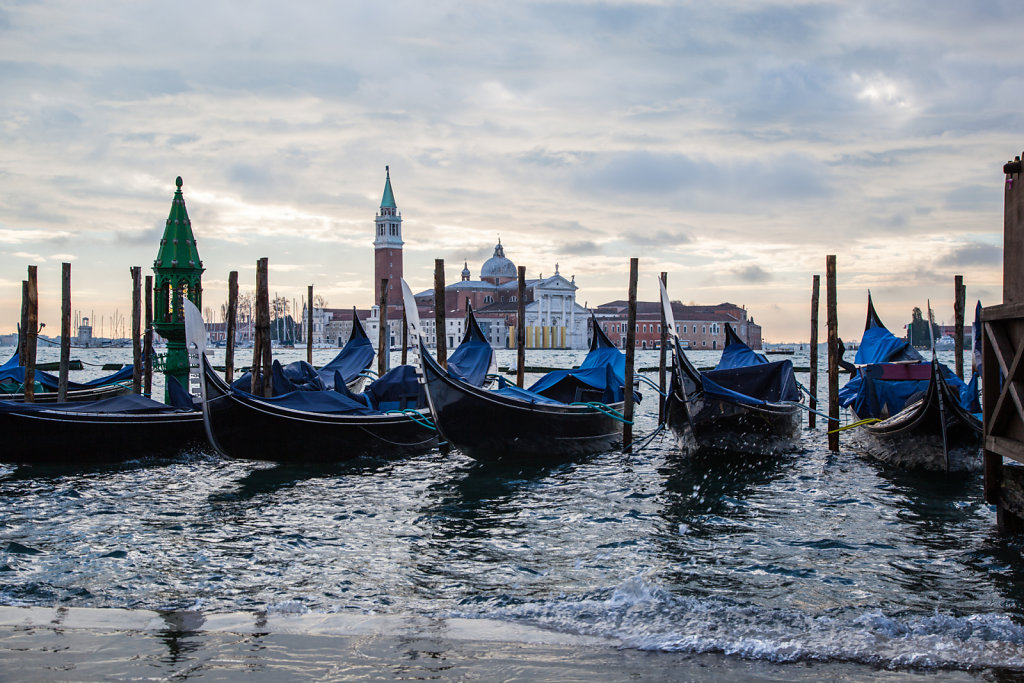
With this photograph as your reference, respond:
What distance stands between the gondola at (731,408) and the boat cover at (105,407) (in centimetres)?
465

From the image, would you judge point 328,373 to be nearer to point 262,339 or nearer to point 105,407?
point 262,339

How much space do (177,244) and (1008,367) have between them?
376 inches

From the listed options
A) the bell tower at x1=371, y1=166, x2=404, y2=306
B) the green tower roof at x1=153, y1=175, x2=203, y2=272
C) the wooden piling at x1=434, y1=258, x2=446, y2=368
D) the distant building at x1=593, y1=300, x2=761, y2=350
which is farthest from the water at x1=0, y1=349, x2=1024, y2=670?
the distant building at x1=593, y1=300, x2=761, y2=350

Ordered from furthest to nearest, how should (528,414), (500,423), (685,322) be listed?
(685,322) < (528,414) < (500,423)

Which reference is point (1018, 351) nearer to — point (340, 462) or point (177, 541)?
point (177, 541)

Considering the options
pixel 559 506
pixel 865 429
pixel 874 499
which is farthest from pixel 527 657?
pixel 865 429

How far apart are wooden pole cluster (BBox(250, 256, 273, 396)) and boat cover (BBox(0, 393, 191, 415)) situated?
0.78 metres

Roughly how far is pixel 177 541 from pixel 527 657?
2783 millimetres

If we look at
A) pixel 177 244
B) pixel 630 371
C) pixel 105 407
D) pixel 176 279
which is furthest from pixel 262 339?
pixel 630 371

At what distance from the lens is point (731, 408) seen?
27.3 feet

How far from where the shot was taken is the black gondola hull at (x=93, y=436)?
7645 millimetres

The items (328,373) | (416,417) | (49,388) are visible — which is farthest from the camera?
(328,373)

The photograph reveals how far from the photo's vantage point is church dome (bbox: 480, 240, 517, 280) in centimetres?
7831

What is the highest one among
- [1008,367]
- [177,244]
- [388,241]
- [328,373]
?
[388,241]
